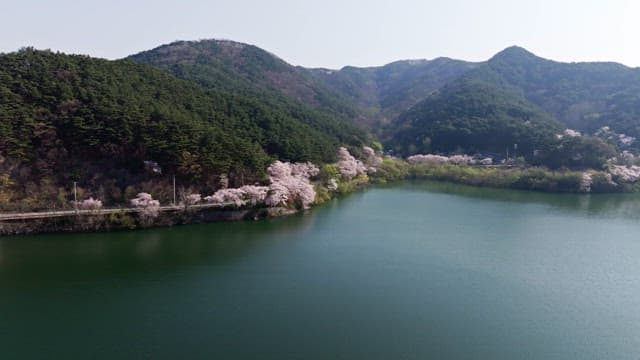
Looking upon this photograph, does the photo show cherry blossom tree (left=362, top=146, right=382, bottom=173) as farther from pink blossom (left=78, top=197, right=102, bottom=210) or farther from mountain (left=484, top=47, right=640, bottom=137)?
mountain (left=484, top=47, right=640, bottom=137)

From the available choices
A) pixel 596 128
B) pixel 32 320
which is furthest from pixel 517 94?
pixel 32 320

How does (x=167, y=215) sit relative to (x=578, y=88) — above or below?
below

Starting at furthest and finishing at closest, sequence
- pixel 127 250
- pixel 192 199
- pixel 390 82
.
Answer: pixel 390 82 < pixel 192 199 < pixel 127 250

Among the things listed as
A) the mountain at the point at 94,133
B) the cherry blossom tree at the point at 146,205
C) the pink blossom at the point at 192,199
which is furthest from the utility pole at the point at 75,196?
the pink blossom at the point at 192,199

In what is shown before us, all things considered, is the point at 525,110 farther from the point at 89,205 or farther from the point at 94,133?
the point at 89,205

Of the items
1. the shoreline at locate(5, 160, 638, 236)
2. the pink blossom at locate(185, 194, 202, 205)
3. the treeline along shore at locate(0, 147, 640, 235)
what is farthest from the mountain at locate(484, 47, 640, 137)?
the pink blossom at locate(185, 194, 202, 205)

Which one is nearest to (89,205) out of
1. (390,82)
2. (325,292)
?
(325,292)

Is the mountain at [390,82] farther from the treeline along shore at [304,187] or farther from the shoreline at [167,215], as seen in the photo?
the shoreline at [167,215]
